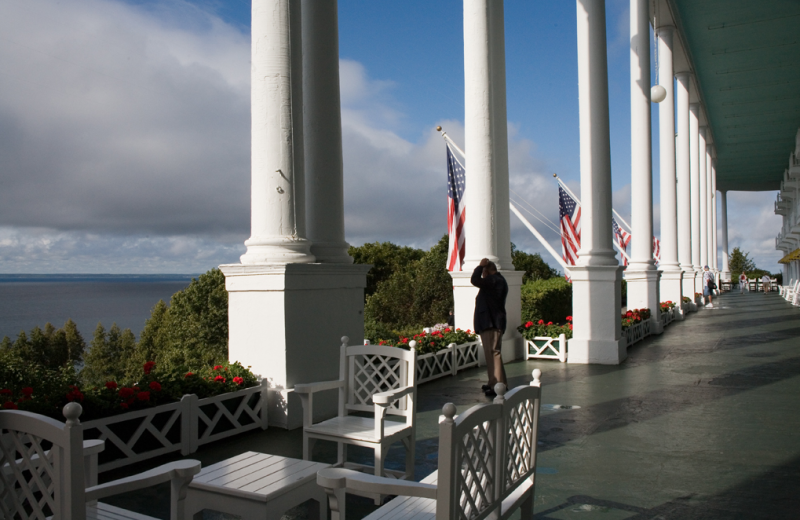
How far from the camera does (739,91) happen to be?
31344mm

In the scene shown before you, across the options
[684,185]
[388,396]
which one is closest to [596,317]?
[388,396]

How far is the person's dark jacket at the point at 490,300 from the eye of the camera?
356 inches

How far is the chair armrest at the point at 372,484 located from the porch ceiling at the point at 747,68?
77.3ft

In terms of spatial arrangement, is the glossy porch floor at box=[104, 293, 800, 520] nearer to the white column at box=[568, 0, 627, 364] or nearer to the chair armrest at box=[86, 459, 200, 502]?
the white column at box=[568, 0, 627, 364]

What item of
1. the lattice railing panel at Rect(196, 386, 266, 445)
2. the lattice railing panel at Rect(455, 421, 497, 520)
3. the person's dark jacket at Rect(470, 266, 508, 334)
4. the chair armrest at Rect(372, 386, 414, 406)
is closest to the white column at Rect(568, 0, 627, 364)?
the person's dark jacket at Rect(470, 266, 508, 334)

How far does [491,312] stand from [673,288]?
17.4 m

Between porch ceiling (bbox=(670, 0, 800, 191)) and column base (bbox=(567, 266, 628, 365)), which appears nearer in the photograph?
column base (bbox=(567, 266, 628, 365))

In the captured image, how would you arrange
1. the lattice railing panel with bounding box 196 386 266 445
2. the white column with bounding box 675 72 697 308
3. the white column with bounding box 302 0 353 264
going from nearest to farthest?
the lattice railing panel with bounding box 196 386 266 445 < the white column with bounding box 302 0 353 264 < the white column with bounding box 675 72 697 308

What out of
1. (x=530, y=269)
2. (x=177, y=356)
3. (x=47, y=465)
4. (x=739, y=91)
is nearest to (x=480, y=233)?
(x=47, y=465)

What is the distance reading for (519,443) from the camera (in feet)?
12.2

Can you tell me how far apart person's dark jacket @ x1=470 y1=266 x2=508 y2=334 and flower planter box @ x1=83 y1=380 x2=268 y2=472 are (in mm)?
3459

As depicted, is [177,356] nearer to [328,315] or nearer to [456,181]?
[456,181]

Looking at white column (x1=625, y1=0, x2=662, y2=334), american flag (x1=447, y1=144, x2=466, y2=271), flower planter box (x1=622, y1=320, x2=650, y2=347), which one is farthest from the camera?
white column (x1=625, y1=0, x2=662, y2=334)

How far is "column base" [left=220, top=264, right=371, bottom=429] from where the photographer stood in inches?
281
